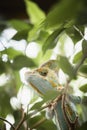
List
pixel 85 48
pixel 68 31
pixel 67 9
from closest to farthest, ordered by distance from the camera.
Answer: pixel 67 9 → pixel 85 48 → pixel 68 31

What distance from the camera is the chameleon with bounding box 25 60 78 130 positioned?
0.66 metres

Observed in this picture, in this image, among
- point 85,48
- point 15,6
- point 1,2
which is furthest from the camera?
point 15,6

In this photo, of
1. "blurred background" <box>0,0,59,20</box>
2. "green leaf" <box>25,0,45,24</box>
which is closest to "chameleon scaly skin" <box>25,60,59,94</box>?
"green leaf" <box>25,0,45,24</box>

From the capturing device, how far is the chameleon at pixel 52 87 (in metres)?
0.66

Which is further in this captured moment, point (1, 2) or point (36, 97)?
point (1, 2)

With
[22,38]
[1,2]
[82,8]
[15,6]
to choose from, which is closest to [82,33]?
[22,38]

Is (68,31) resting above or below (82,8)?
above

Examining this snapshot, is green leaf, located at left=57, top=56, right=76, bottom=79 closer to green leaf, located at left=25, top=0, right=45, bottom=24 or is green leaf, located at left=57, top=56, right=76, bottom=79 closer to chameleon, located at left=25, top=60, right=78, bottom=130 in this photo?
chameleon, located at left=25, top=60, right=78, bottom=130

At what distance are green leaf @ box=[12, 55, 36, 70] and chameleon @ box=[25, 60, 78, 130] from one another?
49 millimetres

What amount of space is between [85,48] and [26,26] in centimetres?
31

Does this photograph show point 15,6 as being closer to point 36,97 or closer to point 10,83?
point 10,83

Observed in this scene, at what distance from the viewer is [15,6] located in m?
1.32

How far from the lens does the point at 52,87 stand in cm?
71

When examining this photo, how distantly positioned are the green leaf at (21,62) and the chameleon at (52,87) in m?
0.05
